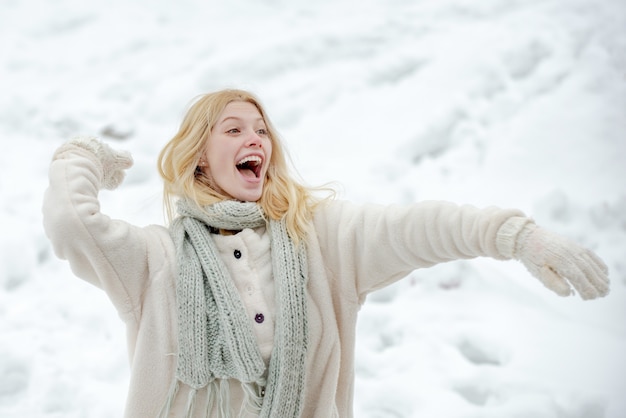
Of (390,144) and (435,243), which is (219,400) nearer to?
(435,243)

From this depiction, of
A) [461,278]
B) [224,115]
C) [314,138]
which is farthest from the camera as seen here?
[314,138]

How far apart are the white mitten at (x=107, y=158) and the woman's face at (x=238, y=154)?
15 cm

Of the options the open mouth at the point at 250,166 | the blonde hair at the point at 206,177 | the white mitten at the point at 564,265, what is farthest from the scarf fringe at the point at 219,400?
the white mitten at the point at 564,265

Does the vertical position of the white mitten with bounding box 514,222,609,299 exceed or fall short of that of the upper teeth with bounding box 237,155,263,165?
it falls short

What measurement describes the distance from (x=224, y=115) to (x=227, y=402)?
20.9 inches

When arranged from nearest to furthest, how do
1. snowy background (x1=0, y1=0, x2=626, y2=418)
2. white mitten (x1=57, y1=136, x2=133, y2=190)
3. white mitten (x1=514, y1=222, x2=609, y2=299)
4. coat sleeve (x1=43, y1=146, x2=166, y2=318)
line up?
white mitten (x1=514, y1=222, x2=609, y2=299) < coat sleeve (x1=43, y1=146, x2=166, y2=318) < white mitten (x1=57, y1=136, x2=133, y2=190) < snowy background (x1=0, y1=0, x2=626, y2=418)

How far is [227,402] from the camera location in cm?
107

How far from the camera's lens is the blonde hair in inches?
45.9

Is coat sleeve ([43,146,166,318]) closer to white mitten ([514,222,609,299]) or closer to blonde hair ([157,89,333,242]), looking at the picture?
blonde hair ([157,89,333,242])

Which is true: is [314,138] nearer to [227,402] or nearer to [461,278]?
[461,278]

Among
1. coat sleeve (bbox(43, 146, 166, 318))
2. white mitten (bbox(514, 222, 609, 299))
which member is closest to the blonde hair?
coat sleeve (bbox(43, 146, 166, 318))

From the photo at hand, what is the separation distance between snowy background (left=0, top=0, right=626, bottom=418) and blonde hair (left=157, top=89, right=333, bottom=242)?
147 millimetres

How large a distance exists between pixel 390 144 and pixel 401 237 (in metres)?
1.48

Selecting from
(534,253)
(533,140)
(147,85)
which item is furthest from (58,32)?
(534,253)
